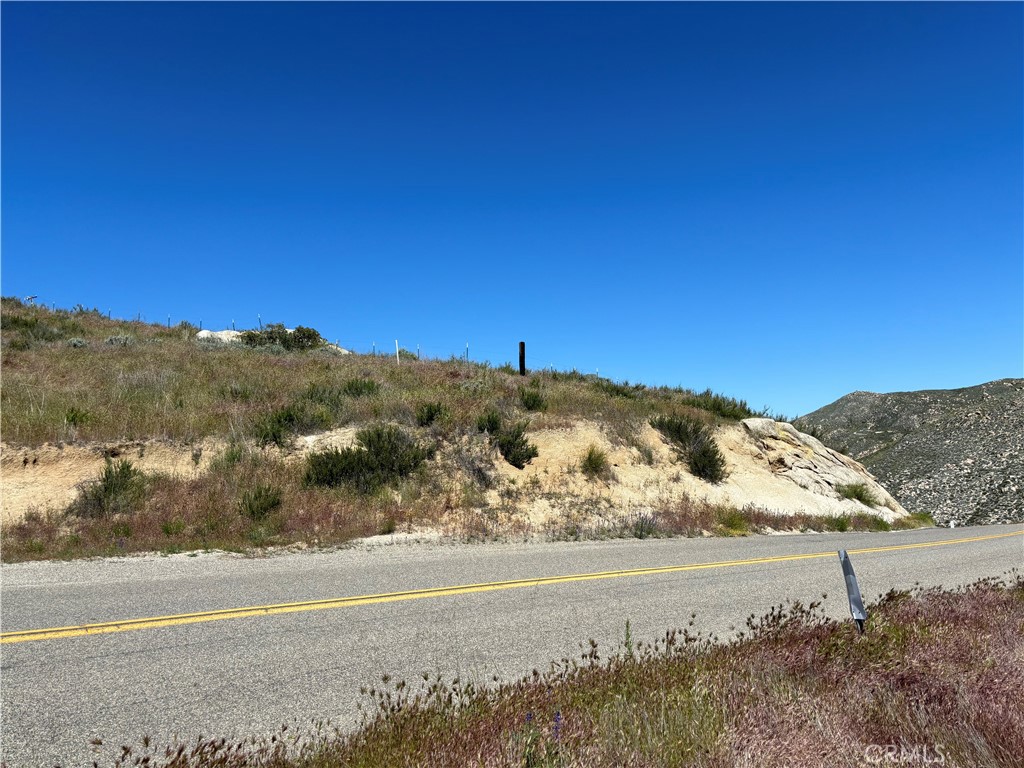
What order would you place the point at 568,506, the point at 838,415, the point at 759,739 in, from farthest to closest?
the point at 838,415 → the point at 568,506 → the point at 759,739

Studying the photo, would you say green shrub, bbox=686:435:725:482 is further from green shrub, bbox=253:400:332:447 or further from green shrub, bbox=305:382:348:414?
green shrub, bbox=253:400:332:447

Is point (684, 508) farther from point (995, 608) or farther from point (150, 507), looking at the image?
point (150, 507)

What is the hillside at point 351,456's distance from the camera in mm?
12070

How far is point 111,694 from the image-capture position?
14.0 feet

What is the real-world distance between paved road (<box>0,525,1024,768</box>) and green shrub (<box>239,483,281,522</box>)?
7.77 feet

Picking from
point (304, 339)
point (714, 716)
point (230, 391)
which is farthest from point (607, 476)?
point (304, 339)

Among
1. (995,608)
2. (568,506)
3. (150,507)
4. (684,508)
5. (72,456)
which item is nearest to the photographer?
(995,608)

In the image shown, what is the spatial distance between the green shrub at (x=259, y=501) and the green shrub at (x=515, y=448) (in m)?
6.73

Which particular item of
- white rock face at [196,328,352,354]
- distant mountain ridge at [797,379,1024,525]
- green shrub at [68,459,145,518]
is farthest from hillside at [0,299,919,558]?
distant mountain ridge at [797,379,1024,525]

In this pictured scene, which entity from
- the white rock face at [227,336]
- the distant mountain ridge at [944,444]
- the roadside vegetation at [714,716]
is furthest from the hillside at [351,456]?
the distant mountain ridge at [944,444]

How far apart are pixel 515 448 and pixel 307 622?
11503 mm

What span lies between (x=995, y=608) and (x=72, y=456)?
17.3 metres

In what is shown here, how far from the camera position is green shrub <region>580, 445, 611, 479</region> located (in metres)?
17.8

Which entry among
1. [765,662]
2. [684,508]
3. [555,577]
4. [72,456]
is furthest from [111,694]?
[684,508]
